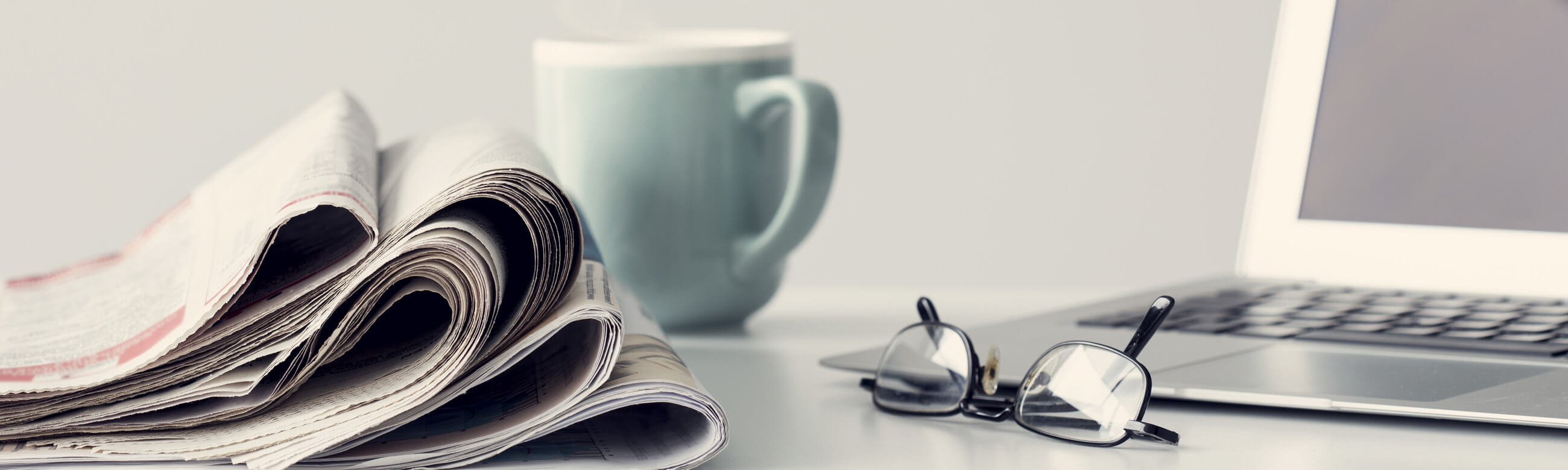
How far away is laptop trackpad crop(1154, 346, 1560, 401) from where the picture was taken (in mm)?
466

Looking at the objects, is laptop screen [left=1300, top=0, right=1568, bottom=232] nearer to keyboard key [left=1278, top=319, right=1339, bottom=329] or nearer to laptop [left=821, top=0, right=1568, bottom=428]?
laptop [left=821, top=0, right=1568, bottom=428]

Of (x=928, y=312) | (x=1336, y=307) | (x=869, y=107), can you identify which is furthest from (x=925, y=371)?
(x=869, y=107)

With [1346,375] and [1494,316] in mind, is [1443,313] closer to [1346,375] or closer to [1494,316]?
[1494,316]

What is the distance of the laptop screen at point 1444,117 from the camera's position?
621 millimetres

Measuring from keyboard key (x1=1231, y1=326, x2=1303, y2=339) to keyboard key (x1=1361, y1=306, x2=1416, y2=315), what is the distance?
2.5 inches

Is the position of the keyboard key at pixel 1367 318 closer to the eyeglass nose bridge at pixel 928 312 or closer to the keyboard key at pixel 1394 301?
the keyboard key at pixel 1394 301

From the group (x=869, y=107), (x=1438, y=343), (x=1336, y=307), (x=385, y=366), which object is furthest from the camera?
(x=869, y=107)

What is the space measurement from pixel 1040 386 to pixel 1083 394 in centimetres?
2

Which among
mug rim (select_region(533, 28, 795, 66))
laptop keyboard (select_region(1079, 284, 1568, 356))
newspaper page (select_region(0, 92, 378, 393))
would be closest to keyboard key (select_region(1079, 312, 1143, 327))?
laptop keyboard (select_region(1079, 284, 1568, 356))

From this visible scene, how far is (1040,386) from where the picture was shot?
47cm

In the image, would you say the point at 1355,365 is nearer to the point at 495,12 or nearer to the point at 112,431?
the point at 112,431

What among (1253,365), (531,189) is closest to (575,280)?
(531,189)

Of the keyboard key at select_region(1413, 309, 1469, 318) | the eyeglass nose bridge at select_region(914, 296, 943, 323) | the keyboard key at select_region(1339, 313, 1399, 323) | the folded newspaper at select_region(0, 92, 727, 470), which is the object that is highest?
the keyboard key at select_region(1413, 309, 1469, 318)

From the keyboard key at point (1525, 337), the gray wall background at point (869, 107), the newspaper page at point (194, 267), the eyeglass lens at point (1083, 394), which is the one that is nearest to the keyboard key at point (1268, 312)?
the keyboard key at point (1525, 337)
